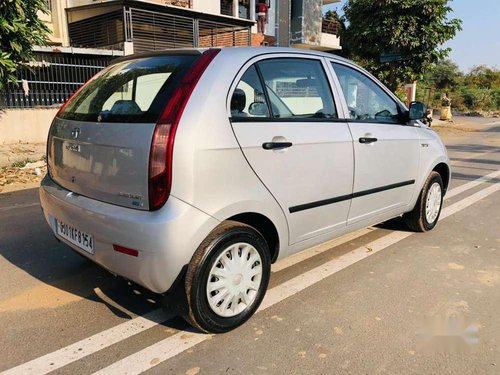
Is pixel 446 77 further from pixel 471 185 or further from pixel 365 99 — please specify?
pixel 365 99

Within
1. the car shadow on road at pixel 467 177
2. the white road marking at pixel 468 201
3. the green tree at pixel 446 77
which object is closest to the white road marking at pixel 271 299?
the white road marking at pixel 468 201

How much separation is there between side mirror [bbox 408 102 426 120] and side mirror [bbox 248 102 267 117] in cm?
187

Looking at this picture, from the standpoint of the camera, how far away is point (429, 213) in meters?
4.82

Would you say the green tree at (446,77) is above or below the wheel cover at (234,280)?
above

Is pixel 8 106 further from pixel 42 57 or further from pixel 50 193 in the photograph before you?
pixel 50 193

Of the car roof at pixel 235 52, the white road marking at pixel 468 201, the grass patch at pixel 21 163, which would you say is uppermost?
the car roof at pixel 235 52

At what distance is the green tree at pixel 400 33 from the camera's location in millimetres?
14773

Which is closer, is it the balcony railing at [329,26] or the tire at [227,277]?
the tire at [227,277]

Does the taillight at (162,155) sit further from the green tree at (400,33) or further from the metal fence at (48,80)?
the green tree at (400,33)

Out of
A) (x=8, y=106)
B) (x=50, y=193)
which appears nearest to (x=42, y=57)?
(x=8, y=106)

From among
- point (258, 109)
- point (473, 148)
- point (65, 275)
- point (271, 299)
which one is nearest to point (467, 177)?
point (473, 148)

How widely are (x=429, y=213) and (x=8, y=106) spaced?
9337 mm

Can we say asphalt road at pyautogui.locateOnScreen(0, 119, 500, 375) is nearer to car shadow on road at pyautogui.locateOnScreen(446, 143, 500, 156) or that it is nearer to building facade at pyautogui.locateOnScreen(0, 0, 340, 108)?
building facade at pyautogui.locateOnScreen(0, 0, 340, 108)

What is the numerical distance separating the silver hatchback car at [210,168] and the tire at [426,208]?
1.16 metres
